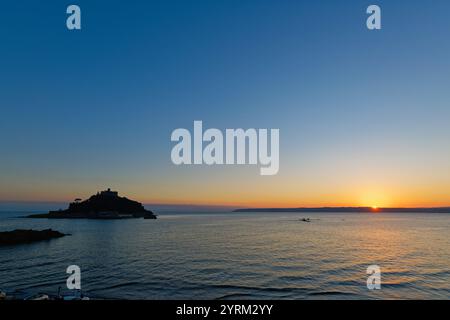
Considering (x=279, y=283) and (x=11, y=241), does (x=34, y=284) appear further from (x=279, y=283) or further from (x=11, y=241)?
(x=11, y=241)

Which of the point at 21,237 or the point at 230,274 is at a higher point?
the point at 230,274

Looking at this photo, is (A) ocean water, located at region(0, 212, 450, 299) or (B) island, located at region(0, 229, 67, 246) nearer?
(A) ocean water, located at region(0, 212, 450, 299)

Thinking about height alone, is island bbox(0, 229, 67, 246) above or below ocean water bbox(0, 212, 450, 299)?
below

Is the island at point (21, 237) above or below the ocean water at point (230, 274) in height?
below

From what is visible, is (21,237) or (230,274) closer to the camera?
(230,274)

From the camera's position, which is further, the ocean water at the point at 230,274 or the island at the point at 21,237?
the island at the point at 21,237

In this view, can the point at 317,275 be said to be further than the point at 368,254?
No

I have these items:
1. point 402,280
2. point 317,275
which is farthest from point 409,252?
point 317,275
